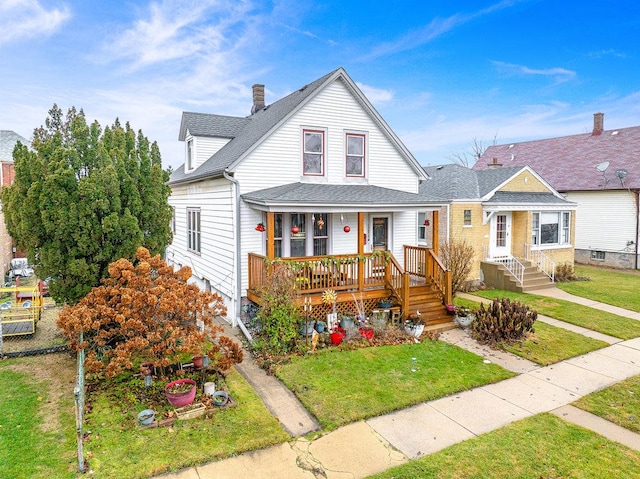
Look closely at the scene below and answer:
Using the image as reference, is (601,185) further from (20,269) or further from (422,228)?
(20,269)

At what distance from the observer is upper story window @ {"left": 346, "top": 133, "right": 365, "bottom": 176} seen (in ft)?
45.1

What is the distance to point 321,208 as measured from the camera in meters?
11.4

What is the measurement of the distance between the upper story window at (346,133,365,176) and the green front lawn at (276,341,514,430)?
6.28m

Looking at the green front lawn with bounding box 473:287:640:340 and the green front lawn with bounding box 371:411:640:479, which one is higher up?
the green front lawn with bounding box 473:287:640:340

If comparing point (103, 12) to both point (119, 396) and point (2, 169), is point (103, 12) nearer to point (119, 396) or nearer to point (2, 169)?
point (119, 396)

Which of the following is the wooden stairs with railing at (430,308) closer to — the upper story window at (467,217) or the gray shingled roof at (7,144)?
the upper story window at (467,217)

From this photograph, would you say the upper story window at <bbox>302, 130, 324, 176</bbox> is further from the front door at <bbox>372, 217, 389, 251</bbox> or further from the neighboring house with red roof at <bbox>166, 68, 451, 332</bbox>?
the front door at <bbox>372, 217, 389, 251</bbox>

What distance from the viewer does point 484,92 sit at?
105ft

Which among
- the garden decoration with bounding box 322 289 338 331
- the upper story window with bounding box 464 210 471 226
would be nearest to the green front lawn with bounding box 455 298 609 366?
the garden decoration with bounding box 322 289 338 331

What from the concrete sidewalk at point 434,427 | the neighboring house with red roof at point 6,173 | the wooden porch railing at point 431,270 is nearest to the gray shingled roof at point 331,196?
the wooden porch railing at point 431,270

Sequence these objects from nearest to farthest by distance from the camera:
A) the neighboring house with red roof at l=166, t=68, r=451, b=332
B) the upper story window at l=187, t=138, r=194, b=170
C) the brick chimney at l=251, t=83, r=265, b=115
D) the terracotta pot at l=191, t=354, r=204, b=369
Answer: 1. the terracotta pot at l=191, t=354, r=204, b=369
2. the neighboring house with red roof at l=166, t=68, r=451, b=332
3. the upper story window at l=187, t=138, r=194, b=170
4. the brick chimney at l=251, t=83, r=265, b=115

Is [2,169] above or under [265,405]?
above

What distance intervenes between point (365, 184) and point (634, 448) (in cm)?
995

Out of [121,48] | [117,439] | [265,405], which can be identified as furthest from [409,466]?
[121,48]
